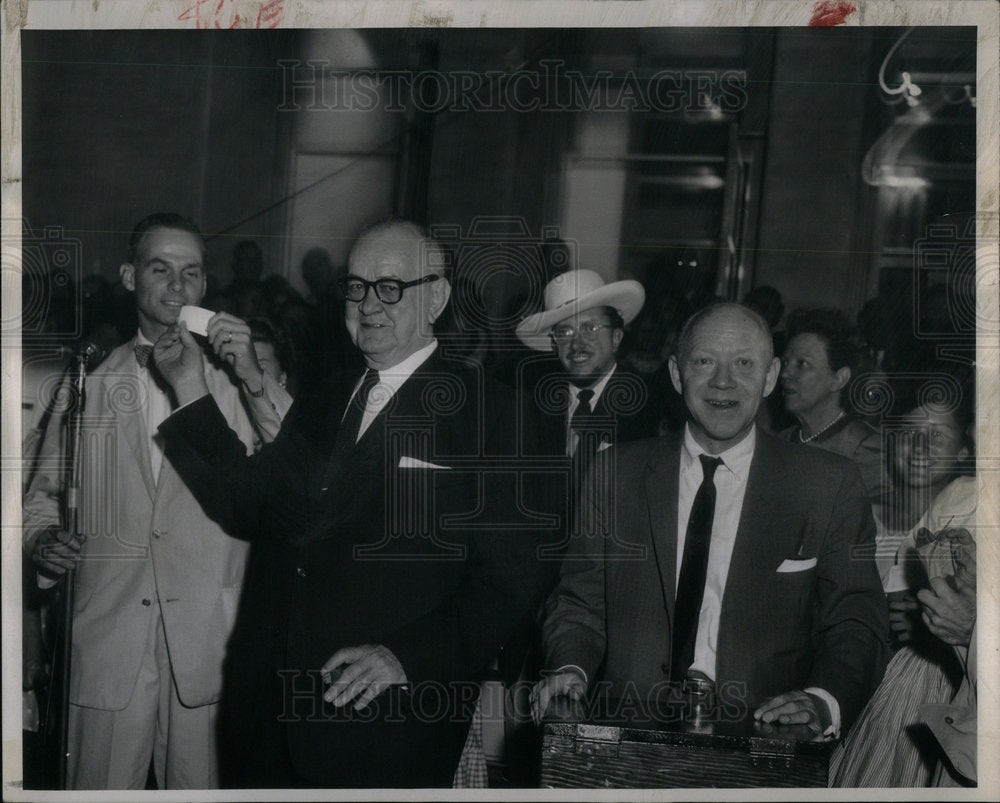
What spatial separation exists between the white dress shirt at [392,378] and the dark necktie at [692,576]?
3.12 feet

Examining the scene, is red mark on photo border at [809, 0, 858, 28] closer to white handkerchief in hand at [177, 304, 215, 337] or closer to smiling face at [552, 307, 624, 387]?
smiling face at [552, 307, 624, 387]

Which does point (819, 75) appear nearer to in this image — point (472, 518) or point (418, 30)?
point (418, 30)

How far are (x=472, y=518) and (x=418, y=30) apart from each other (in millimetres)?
1614

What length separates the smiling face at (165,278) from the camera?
3.33m

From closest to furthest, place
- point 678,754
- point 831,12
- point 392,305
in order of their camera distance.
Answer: point 678,754
point 392,305
point 831,12

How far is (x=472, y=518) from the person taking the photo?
130 inches

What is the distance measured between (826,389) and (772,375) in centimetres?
19

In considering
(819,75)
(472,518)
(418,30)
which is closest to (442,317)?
(472,518)

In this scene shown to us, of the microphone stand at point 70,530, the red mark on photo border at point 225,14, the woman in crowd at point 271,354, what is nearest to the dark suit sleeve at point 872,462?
the woman in crowd at point 271,354

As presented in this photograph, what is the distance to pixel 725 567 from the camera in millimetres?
3252

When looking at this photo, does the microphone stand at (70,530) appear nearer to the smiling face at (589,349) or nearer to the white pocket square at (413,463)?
the white pocket square at (413,463)

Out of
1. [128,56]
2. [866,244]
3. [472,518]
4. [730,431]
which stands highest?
[128,56]

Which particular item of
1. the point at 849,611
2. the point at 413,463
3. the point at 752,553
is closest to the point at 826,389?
the point at 752,553

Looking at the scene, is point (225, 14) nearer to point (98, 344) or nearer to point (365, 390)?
point (98, 344)
